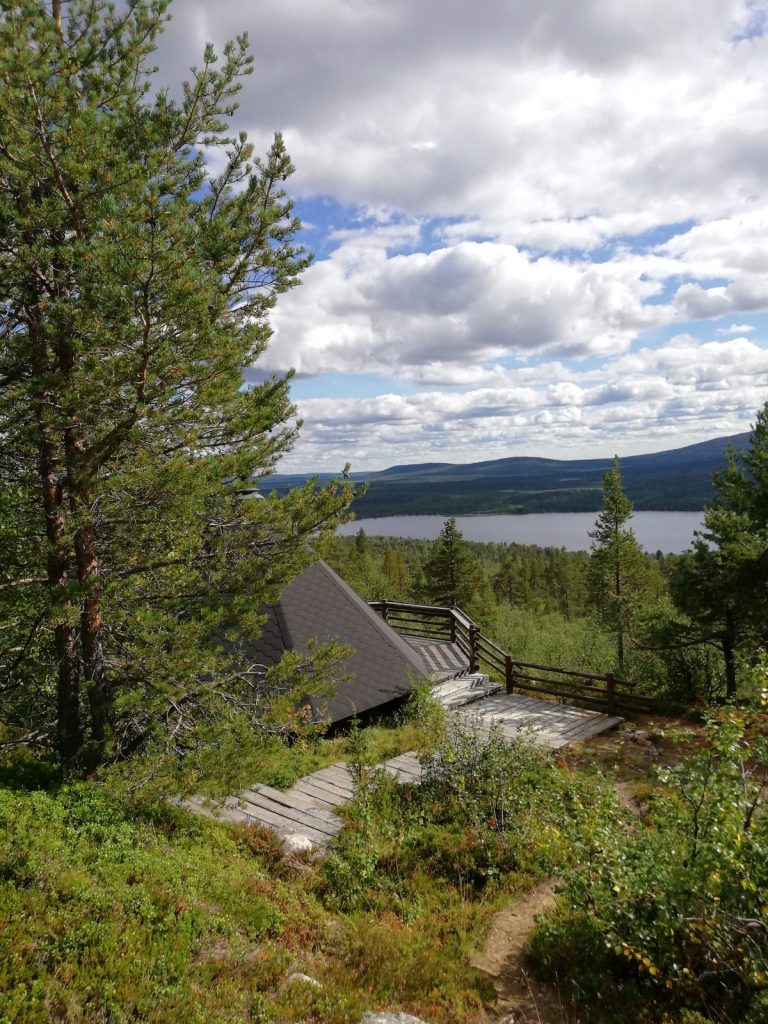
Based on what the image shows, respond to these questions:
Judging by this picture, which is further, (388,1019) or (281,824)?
(281,824)

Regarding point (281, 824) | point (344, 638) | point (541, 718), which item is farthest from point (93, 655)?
point (541, 718)

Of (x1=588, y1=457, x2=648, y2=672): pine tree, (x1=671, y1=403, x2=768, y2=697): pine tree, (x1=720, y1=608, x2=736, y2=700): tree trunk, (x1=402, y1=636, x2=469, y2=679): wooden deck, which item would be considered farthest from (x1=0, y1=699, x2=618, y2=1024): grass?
(x1=588, y1=457, x2=648, y2=672): pine tree

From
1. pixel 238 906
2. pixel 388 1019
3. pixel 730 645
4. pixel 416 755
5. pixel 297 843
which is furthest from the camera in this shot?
pixel 730 645

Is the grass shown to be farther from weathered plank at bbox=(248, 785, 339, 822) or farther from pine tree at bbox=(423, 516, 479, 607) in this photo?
pine tree at bbox=(423, 516, 479, 607)

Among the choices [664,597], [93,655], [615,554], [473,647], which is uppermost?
[93,655]

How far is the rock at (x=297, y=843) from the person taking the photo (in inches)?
264

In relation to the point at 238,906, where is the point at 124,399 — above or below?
above

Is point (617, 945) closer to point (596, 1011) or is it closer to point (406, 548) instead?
point (596, 1011)

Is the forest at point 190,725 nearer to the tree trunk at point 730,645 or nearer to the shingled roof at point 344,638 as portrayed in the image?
the shingled roof at point 344,638

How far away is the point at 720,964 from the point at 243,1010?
368cm

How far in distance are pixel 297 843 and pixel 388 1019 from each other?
2.98 m

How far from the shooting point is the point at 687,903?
4.33 metres

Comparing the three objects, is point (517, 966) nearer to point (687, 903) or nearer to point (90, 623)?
point (687, 903)

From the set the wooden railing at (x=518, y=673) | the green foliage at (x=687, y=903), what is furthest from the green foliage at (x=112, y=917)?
the wooden railing at (x=518, y=673)
